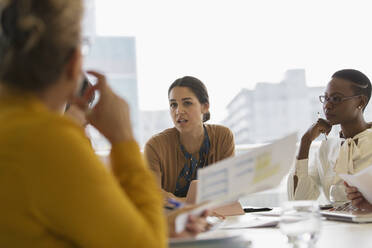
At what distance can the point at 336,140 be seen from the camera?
2744mm

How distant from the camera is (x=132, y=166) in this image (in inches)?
33.4

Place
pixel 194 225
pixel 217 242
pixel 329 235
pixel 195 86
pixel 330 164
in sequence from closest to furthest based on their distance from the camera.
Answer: pixel 217 242 < pixel 194 225 < pixel 329 235 < pixel 330 164 < pixel 195 86

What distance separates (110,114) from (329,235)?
840 millimetres

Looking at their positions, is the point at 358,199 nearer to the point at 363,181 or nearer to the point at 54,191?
the point at 363,181

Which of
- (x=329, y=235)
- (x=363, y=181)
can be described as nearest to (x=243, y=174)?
(x=329, y=235)

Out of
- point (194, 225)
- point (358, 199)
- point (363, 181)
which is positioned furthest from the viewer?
point (358, 199)

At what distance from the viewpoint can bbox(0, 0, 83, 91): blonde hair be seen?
26.9 inches

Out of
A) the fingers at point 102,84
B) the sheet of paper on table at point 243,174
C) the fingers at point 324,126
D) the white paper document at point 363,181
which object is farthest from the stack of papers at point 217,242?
the fingers at point 324,126

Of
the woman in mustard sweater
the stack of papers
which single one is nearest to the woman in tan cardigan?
the stack of papers

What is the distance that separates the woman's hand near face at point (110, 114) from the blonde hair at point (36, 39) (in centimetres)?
15

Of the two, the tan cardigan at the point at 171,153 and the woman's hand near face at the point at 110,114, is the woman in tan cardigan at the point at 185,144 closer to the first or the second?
the tan cardigan at the point at 171,153

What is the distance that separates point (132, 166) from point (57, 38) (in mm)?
270

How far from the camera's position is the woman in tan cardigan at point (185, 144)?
9.42ft

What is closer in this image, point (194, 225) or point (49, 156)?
point (49, 156)
